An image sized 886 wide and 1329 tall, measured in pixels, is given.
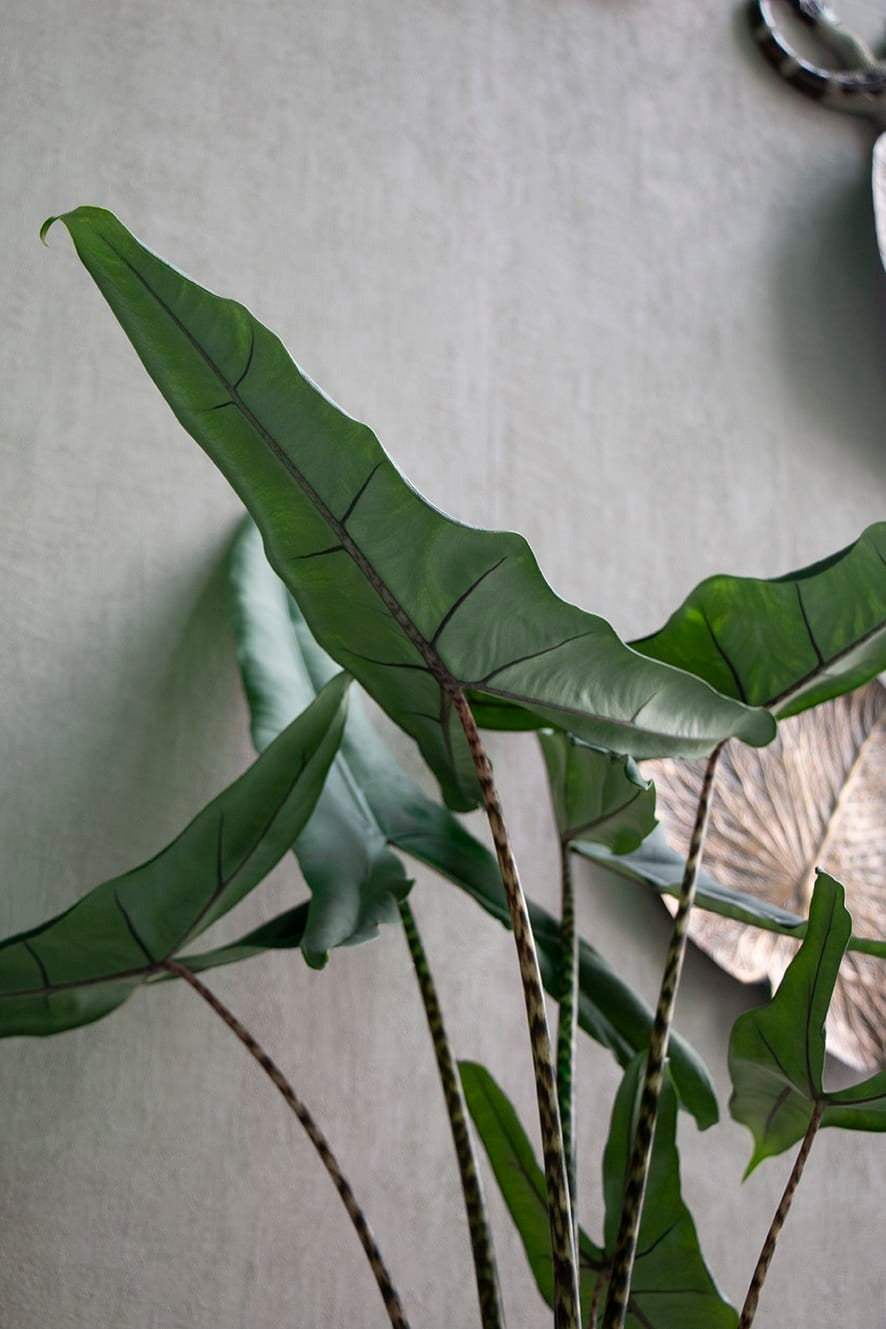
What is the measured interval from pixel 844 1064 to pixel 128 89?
4.15 ft

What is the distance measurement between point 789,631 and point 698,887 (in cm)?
24

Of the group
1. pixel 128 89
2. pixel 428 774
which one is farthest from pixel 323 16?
pixel 428 774

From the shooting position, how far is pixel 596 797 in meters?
0.78

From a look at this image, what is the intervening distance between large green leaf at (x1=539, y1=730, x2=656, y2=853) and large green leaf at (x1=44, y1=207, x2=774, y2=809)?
9 centimetres

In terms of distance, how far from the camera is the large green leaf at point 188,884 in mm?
681

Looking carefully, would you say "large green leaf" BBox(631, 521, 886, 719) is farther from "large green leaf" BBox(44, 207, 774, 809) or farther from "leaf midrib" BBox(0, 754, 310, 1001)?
"leaf midrib" BBox(0, 754, 310, 1001)

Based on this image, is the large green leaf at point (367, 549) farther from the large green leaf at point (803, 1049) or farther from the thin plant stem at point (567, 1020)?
the thin plant stem at point (567, 1020)

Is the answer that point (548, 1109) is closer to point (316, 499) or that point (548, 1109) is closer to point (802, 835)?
point (316, 499)

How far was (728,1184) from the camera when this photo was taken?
114 cm

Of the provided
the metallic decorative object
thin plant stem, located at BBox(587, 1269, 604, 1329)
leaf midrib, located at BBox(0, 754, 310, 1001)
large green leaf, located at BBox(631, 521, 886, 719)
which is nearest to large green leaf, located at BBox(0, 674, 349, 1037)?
leaf midrib, located at BBox(0, 754, 310, 1001)

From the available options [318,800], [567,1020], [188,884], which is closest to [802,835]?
[567,1020]

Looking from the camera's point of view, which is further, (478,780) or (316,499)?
(478,780)

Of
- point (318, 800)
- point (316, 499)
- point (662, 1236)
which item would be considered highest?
point (316, 499)

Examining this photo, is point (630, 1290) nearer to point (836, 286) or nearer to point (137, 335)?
point (137, 335)
